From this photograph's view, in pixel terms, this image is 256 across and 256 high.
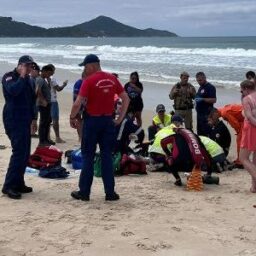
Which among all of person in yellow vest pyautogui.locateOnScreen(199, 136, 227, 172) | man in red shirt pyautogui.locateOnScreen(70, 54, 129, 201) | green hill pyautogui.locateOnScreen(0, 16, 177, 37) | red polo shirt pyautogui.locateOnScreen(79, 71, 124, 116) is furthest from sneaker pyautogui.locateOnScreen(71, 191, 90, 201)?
green hill pyautogui.locateOnScreen(0, 16, 177, 37)

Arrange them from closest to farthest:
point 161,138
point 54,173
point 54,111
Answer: point 54,173, point 161,138, point 54,111

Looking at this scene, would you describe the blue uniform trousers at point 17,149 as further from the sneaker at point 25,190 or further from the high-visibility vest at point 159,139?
the high-visibility vest at point 159,139

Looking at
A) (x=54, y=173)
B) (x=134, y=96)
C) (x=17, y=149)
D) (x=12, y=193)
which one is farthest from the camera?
(x=134, y=96)

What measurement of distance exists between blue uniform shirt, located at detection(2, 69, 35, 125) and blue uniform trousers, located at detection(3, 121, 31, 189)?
6cm

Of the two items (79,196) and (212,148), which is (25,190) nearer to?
(79,196)

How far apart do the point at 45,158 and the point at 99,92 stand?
2192mm

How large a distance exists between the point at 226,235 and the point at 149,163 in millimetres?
3285

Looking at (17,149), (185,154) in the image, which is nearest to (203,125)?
(185,154)

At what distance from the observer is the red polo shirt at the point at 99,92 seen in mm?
5984

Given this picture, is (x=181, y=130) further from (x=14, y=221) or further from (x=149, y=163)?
(x=14, y=221)

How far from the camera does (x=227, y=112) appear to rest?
851 centimetres

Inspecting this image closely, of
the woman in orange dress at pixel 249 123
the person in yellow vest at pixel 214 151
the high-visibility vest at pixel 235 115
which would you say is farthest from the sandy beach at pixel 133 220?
the high-visibility vest at pixel 235 115

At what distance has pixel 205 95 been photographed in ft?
31.3

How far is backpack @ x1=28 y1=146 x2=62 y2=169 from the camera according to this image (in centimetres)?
782
